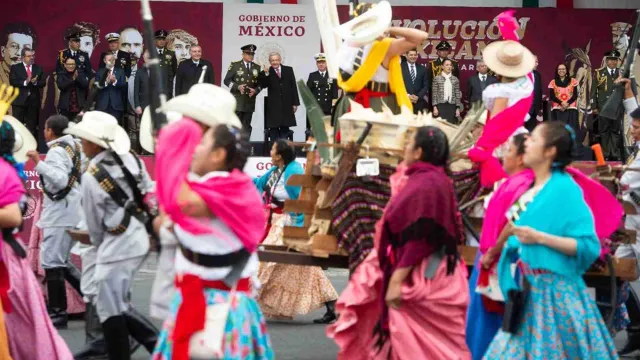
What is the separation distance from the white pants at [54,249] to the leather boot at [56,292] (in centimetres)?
6

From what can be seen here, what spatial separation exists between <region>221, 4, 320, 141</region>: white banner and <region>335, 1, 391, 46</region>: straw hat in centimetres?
1497

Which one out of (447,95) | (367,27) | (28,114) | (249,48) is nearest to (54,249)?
(367,27)

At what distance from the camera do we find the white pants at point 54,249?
451 inches

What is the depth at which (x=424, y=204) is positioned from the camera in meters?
7.30

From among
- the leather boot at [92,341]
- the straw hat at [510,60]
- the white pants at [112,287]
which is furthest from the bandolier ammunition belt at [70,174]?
the straw hat at [510,60]

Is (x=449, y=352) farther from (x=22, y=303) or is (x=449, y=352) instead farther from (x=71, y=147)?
(x=71, y=147)

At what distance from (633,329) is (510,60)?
2540 millimetres

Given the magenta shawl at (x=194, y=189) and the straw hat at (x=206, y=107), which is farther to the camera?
the straw hat at (x=206, y=107)

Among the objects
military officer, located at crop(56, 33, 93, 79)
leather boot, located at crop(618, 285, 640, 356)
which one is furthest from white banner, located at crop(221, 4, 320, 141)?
leather boot, located at crop(618, 285, 640, 356)

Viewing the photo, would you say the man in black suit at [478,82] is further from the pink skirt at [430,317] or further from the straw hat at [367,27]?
the pink skirt at [430,317]

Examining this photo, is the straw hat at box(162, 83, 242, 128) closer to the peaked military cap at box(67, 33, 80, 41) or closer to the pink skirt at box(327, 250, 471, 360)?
the pink skirt at box(327, 250, 471, 360)

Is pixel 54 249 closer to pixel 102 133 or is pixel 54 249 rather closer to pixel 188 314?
pixel 102 133

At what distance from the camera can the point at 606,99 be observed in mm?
23109

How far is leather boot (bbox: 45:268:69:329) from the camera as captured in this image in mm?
11484
